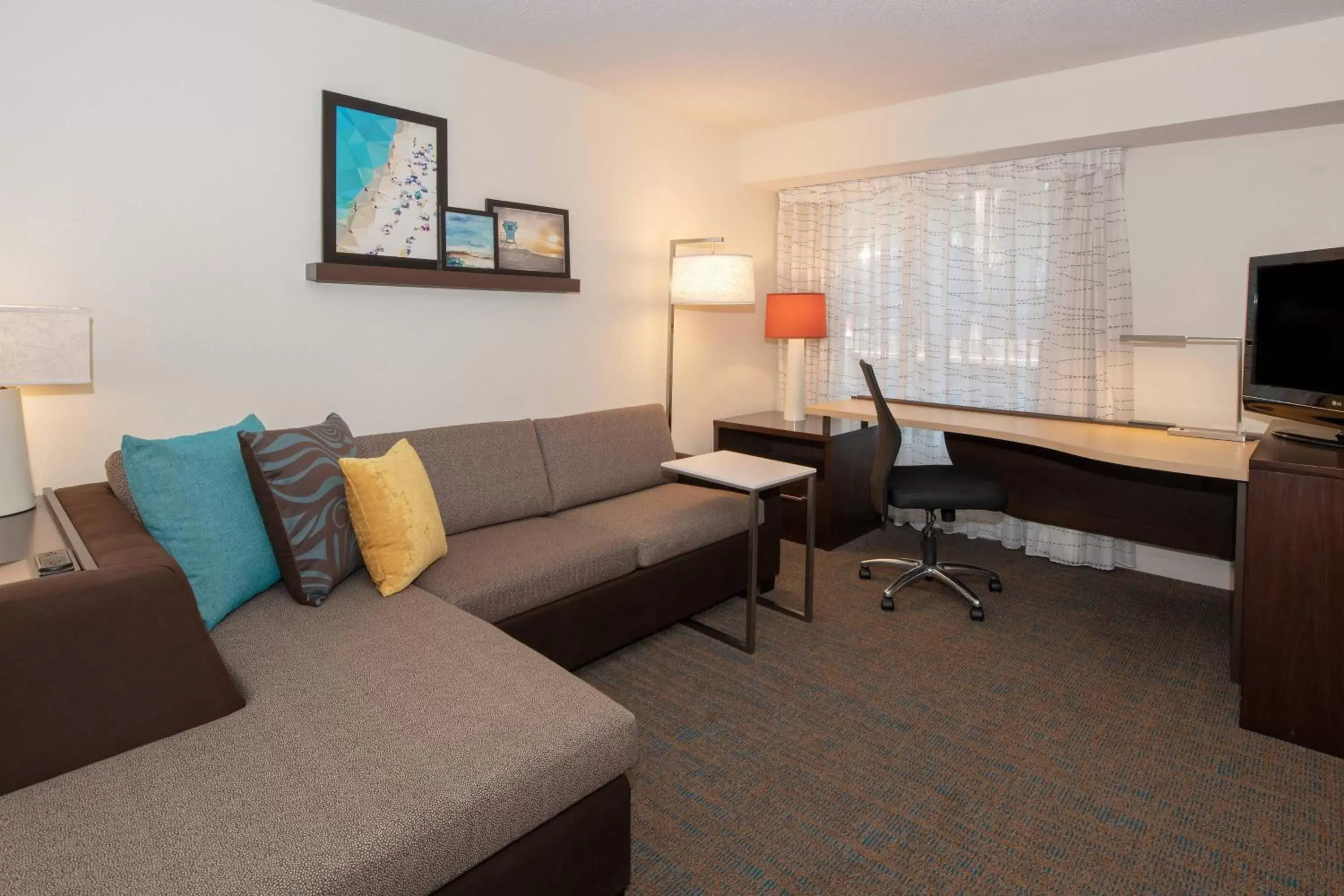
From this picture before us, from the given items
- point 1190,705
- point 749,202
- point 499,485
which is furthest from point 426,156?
point 1190,705

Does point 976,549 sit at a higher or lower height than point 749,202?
lower

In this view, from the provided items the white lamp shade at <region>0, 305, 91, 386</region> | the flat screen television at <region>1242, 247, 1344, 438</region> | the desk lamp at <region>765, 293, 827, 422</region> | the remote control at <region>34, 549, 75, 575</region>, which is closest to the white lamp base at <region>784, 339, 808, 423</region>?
the desk lamp at <region>765, 293, 827, 422</region>

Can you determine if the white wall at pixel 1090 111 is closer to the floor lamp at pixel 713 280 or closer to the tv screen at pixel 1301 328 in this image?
the tv screen at pixel 1301 328

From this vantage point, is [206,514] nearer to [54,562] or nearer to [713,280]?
[54,562]

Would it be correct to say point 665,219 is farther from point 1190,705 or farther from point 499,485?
point 1190,705

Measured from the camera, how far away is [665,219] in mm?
4094

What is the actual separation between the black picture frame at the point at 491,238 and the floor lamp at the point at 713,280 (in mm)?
914

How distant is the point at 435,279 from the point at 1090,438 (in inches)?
109

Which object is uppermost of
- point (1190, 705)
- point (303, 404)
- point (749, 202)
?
point (749, 202)

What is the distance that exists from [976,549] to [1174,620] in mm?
1085

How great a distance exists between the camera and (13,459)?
191 centimetres

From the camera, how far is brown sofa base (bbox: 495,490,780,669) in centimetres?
249

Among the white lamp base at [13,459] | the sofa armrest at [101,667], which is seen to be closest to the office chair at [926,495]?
the sofa armrest at [101,667]

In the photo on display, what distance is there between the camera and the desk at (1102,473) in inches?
115
